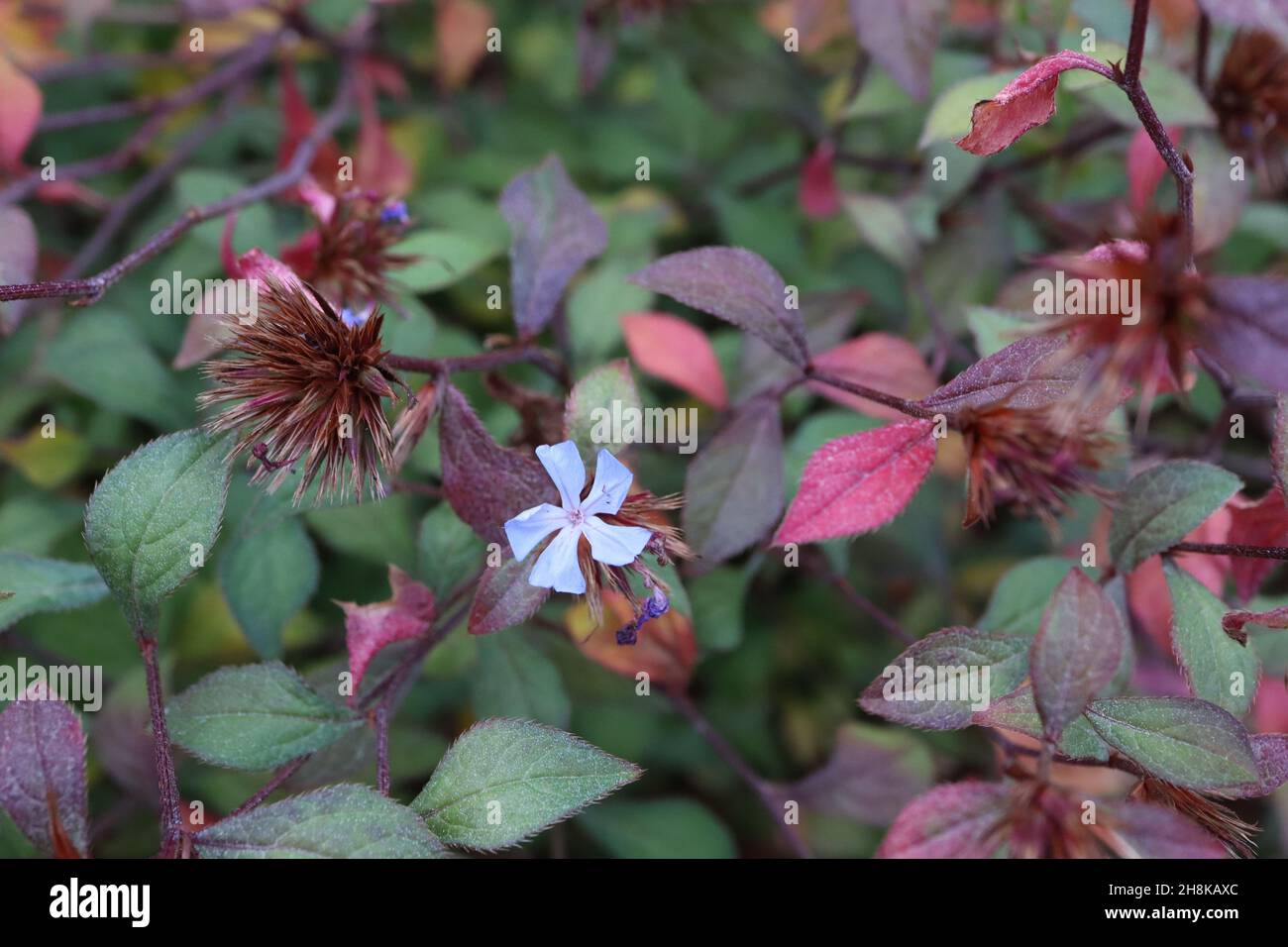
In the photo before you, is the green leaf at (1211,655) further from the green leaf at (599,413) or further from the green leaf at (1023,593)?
the green leaf at (599,413)

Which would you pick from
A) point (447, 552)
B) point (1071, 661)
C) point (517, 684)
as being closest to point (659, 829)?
point (517, 684)

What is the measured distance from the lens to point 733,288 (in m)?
1.12

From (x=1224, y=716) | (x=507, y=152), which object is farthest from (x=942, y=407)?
(x=507, y=152)

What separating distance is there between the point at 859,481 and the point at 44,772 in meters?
0.88

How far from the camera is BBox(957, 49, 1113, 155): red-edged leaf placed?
938 millimetres

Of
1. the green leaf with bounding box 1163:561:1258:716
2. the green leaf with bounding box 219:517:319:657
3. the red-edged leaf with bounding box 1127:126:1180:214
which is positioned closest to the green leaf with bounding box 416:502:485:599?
the green leaf with bounding box 219:517:319:657

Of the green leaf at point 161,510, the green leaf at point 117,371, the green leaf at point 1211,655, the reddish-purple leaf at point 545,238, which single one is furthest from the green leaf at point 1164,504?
the green leaf at point 117,371

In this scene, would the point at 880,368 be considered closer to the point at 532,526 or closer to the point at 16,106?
the point at 532,526

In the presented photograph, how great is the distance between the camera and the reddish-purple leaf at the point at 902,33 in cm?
138

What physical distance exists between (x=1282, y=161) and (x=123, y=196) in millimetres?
1923

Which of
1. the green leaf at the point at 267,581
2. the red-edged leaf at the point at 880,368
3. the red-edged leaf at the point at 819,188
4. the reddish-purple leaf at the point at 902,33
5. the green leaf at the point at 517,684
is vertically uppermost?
the reddish-purple leaf at the point at 902,33

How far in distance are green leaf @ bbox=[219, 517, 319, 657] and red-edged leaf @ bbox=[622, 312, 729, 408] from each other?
541mm

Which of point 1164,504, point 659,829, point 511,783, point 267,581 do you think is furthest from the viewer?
point 659,829

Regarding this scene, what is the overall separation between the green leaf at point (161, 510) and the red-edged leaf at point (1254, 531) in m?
1.09
